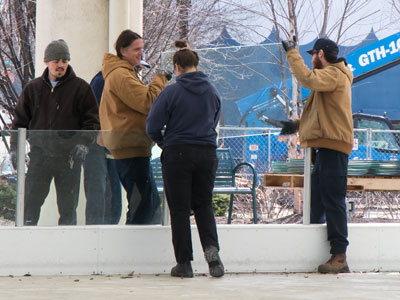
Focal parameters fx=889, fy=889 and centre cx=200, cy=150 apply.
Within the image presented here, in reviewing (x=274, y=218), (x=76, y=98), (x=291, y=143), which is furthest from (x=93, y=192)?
(x=291, y=143)

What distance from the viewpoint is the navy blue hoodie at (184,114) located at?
278 inches

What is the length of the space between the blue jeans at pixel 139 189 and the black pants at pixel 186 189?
0.37 metres

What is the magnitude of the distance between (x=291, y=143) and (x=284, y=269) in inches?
281

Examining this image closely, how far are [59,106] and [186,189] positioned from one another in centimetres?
137

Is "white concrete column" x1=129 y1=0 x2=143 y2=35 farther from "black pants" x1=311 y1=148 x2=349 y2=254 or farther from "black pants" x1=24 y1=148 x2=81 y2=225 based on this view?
"black pants" x1=311 y1=148 x2=349 y2=254

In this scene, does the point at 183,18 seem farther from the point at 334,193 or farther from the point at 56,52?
the point at 334,193

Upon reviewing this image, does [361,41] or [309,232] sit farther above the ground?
[361,41]

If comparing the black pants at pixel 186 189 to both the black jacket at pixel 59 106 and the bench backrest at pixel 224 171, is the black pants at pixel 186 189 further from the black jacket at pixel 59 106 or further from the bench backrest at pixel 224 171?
the bench backrest at pixel 224 171

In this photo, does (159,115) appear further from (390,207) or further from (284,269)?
(390,207)

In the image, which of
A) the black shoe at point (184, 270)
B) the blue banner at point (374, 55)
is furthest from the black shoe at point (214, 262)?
the blue banner at point (374, 55)

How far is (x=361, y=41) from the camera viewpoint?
60.8 ft

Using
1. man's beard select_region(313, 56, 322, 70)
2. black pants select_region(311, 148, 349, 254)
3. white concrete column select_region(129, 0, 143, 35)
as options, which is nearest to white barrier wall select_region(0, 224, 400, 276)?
black pants select_region(311, 148, 349, 254)

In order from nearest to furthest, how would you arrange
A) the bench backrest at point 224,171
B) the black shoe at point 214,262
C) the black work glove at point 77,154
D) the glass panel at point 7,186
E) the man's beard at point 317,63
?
the black shoe at point 214,262, the glass panel at point 7,186, the black work glove at point 77,154, the man's beard at point 317,63, the bench backrest at point 224,171

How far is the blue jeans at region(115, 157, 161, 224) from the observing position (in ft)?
24.5
